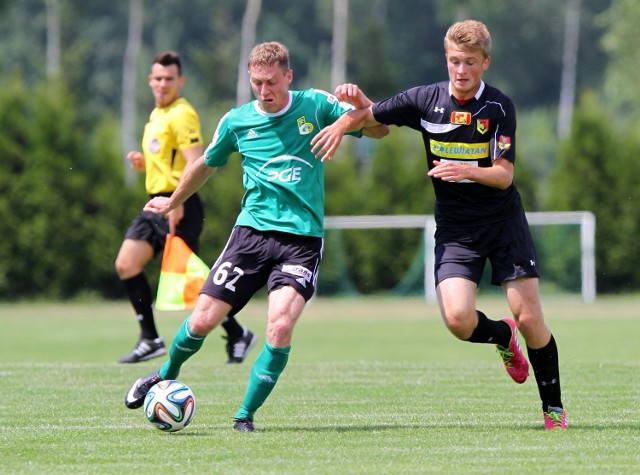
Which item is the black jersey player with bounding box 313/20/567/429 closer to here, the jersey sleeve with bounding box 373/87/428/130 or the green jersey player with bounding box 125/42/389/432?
the jersey sleeve with bounding box 373/87/428/130

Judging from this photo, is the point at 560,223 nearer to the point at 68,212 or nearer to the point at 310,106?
the point at 68,212

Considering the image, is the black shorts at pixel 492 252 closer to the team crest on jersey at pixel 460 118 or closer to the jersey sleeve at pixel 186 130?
the team crest on jersey at pixel 460 118

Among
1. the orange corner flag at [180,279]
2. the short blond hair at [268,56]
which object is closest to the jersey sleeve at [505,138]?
the short blond hair at [268,56]

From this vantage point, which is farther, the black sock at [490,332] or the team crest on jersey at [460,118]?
the black sock at [490,332]

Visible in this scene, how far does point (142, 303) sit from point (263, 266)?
4.56m

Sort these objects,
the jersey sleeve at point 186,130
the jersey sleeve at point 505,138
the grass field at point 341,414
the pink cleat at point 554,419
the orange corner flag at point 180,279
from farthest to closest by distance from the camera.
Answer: the jersey sleeve at point 186,130 → the orange corner flag at point 180,279 → the pink cleat at point 554,419 → the jersey sleeve at point 505,138 → the grass field at point 341,414

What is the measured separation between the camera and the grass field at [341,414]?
611cm

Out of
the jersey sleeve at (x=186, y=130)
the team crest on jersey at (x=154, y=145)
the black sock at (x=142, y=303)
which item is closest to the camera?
the jersey sleeve at (x=186, y=130)

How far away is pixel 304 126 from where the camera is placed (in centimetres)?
764

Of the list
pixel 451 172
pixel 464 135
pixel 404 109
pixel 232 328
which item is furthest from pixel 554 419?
pixel 232 328

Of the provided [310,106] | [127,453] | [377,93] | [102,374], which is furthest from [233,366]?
[377,93]

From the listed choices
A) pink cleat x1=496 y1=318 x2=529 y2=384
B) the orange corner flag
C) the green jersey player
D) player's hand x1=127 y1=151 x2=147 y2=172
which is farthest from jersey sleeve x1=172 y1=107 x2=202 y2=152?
pink cleat x1=496 y1=318 x2=529 y2=384

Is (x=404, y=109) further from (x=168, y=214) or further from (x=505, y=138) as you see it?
(x=168, y=214)

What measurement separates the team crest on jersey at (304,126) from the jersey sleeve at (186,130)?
12.8 feet
